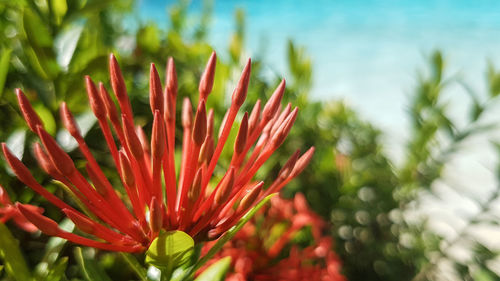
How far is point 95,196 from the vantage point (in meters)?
0.30

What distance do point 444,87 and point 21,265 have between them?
0.69 metres

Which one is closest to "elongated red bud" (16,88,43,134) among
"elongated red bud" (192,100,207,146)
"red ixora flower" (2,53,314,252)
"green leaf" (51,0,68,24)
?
"red ixora flower" (2,53,314,252)

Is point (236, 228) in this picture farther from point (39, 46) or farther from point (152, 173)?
point (39, 46)

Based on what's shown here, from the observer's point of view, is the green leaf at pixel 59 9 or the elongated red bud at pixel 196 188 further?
the green leaf at pixel 59 9

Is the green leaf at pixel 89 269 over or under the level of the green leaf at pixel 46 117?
under

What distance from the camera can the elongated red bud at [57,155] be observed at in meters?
0.26

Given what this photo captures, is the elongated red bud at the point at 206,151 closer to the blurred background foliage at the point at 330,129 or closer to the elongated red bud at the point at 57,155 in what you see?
the elongated red bud at the point at 57,155

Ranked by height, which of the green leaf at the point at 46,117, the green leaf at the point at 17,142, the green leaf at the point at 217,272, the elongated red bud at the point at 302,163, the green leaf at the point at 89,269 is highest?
the elongated red bud at the point at 302,163

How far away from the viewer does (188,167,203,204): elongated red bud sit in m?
0.29

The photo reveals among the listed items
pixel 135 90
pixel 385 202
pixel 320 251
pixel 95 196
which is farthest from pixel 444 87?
pixel 95 196

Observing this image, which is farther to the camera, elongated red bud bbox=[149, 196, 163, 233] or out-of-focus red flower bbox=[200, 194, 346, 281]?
out-of-focus red flower bbox=[200, 194, 346, 281]

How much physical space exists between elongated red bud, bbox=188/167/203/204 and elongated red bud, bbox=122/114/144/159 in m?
0.04

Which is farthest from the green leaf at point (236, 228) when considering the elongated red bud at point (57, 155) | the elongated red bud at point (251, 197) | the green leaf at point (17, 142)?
the green leaf at point (17, 142)

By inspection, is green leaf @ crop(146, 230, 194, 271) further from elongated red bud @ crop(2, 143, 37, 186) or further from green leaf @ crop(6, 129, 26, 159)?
green leaf @ crop(6, 129, 26, 159)
